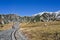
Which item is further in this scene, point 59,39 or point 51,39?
point 51,39

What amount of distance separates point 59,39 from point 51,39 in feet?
8.07

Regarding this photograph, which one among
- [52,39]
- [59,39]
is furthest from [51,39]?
[59,39]

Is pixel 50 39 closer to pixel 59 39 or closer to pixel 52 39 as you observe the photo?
pixel 52 39

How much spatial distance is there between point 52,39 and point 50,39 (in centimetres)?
32

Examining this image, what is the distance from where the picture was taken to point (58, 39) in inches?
1277

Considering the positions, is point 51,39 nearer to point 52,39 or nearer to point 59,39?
point 52,39

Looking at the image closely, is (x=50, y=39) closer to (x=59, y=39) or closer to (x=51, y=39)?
(x=51, y=39)

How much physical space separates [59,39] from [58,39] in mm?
332

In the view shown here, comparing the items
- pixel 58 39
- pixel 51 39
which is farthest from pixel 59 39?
pixel 51 39

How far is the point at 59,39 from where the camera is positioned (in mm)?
32125

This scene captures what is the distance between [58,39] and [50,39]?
2.04 m

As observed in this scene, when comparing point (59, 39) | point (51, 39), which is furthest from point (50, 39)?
point (59, 39)
